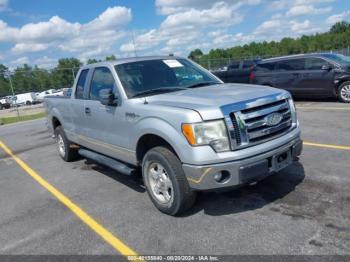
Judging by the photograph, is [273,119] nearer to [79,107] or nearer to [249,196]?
[249,196]

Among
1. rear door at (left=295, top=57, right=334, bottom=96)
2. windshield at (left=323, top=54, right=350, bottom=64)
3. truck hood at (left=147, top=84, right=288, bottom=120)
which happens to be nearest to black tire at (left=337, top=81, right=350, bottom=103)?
rear door at (left=295, top=57, right=334, bottom=96)

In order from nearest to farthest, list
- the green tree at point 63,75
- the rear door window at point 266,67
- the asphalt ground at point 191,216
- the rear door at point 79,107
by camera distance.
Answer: the asphalt ground at point 191,216, the rear door at point 79,107, the rear door window at point 266,67, the green tree at point 63,75

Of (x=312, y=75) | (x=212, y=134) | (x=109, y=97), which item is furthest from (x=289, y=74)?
(x=212, y=134)

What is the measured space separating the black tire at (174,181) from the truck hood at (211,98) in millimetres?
579

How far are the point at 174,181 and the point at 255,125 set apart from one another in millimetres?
1083

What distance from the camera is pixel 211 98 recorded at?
3900 mm

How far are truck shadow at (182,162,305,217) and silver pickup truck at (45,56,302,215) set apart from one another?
0.42 metres

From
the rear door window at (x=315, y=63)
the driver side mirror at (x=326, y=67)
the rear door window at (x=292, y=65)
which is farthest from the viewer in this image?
the rear door window at (x=292, y=65)

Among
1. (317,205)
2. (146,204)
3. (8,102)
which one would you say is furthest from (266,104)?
(8,102)

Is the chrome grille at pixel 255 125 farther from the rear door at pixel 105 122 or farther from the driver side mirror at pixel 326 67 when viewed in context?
the driver side mirror at pixel 326 67

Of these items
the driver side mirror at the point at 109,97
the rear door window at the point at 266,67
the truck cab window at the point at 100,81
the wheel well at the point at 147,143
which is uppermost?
the truck cab window at the point at 100,81

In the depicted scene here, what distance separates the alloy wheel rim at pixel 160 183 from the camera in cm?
406

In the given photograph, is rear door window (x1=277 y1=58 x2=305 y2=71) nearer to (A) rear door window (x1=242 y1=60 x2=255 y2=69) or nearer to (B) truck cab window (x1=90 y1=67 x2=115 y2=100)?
(A) rear door window (x1=242 y1=60 x2=255 y2=69)

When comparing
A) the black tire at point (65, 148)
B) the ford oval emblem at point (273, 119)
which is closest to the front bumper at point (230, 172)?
the ford oval emblem at point (273, 119)
